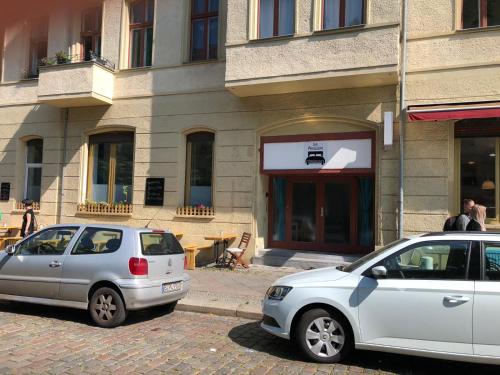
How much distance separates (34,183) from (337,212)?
1030 centimetres

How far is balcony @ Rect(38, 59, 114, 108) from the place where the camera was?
13.7 meters

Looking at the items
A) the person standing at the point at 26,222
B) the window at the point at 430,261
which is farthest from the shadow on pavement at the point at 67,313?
the person standing at the point at 26,222

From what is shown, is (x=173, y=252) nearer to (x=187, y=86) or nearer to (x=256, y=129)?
(x=256, y=129)

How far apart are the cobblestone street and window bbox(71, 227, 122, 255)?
1063 mm

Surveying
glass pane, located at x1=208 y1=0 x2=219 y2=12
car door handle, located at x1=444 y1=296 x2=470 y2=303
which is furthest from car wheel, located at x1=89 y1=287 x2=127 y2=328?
glass pane, located at x1=208 y1=0 x2=219 y2=12

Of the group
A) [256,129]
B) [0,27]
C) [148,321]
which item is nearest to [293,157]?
[256,129]

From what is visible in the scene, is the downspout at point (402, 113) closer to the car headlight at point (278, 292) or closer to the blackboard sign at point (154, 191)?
the car headlight at point (278, 292)

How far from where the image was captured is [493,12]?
421 inches

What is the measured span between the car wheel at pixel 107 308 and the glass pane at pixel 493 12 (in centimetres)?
999

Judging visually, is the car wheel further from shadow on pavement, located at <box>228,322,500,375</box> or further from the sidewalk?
shadow on pavement, located at <box>228,322,500,375</box>

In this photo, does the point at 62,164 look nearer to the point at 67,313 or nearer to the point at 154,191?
the point at 154,191

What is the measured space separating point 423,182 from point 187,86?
6.97 m

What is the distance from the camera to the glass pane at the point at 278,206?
13.1m

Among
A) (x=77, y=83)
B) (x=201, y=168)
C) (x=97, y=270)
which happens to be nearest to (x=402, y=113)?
(x=201, y=168)
